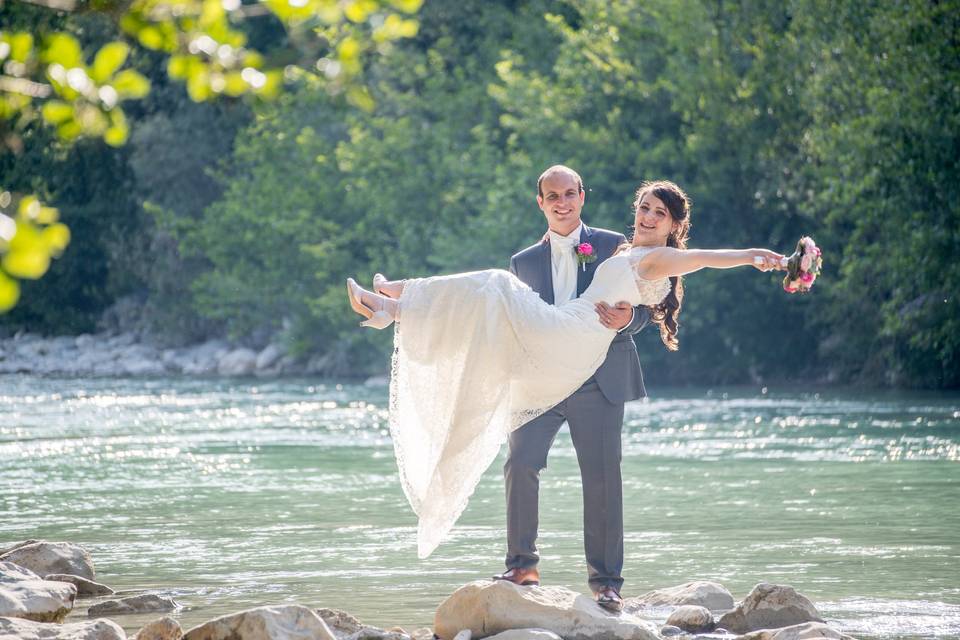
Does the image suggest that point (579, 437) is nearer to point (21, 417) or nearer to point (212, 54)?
point (212, 54)

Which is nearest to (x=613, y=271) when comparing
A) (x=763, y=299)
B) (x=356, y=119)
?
(x=763, y=299)

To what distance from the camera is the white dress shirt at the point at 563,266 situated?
7.82m

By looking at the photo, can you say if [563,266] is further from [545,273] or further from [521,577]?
[521,577]

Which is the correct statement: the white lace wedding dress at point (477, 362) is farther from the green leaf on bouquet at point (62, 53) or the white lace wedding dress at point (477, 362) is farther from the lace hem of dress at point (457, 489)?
the green leaf on bouquet at point (62, 53)

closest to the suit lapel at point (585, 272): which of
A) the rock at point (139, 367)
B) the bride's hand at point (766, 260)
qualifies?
the bride's hand at point (766, 260)

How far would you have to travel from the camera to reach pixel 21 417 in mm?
26141

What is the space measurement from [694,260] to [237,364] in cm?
3822

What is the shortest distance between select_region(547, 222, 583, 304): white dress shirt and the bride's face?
28cm

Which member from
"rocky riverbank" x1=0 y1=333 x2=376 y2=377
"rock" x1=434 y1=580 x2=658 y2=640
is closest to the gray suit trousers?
"rock" x1=434 y1=580 x2=658 y2=640

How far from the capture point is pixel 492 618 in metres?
7.38

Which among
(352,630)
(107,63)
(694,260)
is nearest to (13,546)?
(352,630)

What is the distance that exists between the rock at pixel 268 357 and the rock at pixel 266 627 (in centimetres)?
3810

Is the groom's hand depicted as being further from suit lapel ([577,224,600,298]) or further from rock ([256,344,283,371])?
rock ([256,344,283,371])

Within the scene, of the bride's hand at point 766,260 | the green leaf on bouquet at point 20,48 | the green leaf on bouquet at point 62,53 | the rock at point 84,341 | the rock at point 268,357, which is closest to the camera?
the green leaf on bouquet at point 62,53
